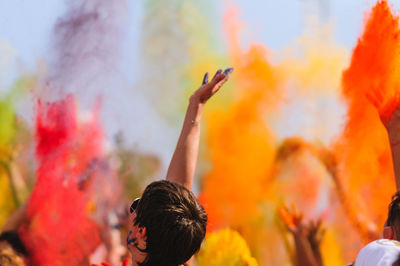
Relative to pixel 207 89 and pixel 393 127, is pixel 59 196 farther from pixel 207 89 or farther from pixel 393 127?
pixel 393 127

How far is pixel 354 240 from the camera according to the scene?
5.07 metres

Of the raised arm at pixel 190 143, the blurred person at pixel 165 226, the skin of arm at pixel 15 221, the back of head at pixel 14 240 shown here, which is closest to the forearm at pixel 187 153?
the raised arm at pixel 190 143

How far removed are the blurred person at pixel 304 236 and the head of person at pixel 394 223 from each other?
1.54 m

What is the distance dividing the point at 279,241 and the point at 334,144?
180cm

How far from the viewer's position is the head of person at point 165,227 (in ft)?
5.08

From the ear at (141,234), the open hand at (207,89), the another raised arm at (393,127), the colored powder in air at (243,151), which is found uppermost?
the colored powder in air at (243,151)

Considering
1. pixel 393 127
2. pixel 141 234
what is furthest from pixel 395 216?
pixel 141 234

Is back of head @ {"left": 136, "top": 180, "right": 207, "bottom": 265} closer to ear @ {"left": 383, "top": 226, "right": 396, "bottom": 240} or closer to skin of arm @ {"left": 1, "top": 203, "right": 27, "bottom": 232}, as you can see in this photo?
ear @ {"left": 383, "top": 226, "right": 396, "bottom": 240}

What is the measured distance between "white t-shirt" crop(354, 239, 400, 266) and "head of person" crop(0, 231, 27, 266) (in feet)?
7.31

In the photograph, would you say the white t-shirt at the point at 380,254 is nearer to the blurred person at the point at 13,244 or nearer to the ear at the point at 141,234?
the ear at the point at 141,234

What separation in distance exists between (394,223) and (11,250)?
239cm

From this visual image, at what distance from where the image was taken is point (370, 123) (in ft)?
10.4

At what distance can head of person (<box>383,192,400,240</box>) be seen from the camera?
1754 mm

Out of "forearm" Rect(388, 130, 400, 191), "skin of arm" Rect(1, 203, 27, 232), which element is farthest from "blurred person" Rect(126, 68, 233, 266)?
"skin of arm" Rect(1, 203, 27, 232)
